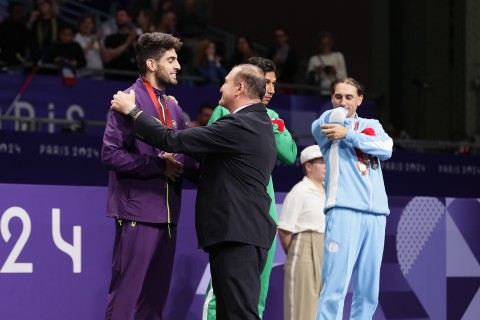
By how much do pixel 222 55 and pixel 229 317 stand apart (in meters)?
8.74

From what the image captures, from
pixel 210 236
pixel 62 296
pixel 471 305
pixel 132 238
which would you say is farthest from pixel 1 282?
pixel 471 305

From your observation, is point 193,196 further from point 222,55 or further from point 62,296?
point 222,55

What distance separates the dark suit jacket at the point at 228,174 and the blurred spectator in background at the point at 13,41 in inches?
249

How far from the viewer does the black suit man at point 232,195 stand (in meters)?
5.40

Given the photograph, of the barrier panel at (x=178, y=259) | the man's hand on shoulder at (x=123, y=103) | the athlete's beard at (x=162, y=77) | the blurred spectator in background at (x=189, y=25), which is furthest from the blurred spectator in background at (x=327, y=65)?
the man's hand on shoulder at (x=123, y=103)

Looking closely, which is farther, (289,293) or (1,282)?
(289,293)

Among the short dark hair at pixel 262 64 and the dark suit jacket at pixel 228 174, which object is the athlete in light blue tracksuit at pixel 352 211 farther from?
the dark suit jacket at pixel 228 174

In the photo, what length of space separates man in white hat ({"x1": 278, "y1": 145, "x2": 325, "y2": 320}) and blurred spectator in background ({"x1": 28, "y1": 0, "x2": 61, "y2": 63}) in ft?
17.5

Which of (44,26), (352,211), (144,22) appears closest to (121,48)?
(144,22)

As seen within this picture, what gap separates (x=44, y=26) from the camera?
1201 cm

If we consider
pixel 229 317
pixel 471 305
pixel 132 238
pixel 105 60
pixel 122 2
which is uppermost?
pixel 122 2

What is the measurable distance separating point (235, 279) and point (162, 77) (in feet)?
4.55

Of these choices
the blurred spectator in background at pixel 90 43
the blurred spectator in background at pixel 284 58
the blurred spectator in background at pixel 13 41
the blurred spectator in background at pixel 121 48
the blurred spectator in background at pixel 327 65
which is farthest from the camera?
the blurred spectator in background at pixel 284 58

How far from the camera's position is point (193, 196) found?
7.18 meters
